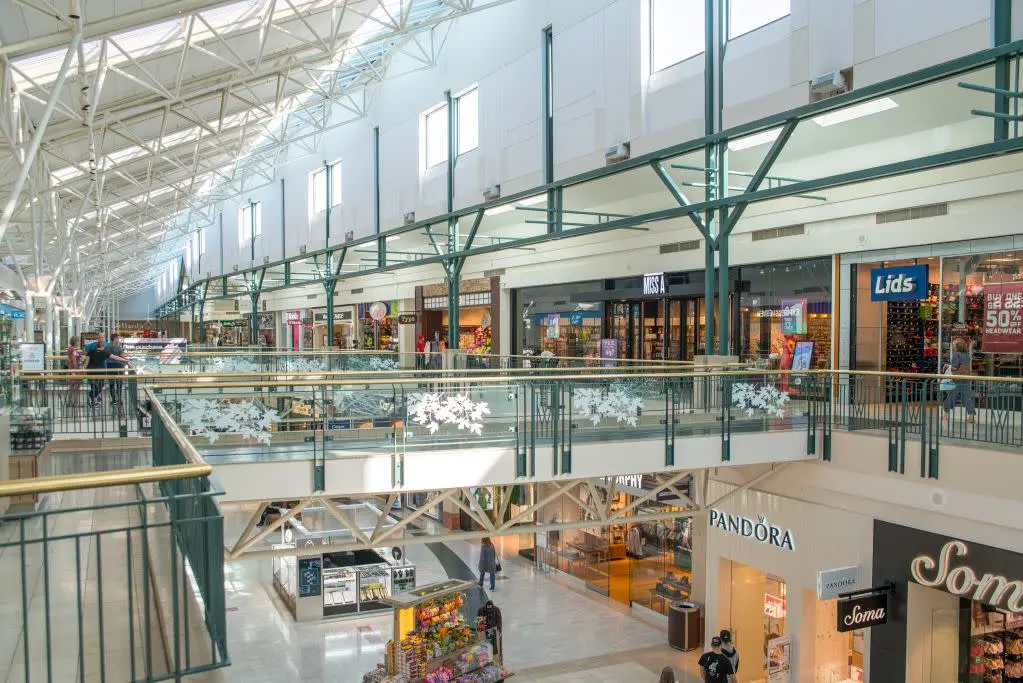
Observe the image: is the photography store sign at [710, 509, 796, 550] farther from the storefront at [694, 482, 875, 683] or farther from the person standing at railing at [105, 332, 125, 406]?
the person standing at railing at [105, 332, 125, 406]

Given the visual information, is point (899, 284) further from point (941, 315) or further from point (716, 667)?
→ point (716, 667)

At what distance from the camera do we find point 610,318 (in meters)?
23.8

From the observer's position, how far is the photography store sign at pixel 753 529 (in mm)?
12961

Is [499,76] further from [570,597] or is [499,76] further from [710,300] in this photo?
[570,597]

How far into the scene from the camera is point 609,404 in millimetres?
11297

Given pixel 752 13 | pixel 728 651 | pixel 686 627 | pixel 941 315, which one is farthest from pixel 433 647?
pixel 752 13

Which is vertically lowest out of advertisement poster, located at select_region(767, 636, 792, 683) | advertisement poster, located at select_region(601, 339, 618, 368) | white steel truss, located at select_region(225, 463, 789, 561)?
advertisement poster, located at select_region(767, 636, 792, 683)

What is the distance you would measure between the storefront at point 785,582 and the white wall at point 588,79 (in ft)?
23.4

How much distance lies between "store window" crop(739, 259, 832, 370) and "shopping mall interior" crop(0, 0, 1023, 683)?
0.10 meters

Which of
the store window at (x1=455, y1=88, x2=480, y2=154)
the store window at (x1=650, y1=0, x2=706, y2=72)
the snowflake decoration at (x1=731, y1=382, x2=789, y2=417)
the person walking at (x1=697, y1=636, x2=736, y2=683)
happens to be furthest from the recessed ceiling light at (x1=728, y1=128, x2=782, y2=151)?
the store window at (x1=455, y1=88, x2=480, y2=154)

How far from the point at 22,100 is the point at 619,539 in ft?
56.3

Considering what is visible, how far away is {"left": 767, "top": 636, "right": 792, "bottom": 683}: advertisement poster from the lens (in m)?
12.6

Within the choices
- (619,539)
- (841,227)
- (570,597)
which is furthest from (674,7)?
(570,597)

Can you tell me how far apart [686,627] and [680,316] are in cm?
864
